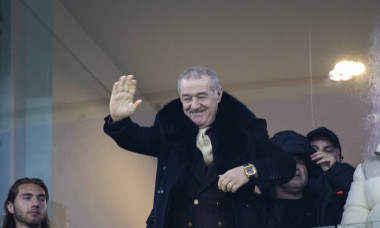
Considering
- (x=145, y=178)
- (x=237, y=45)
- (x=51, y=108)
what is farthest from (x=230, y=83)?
(x=51, y=108)

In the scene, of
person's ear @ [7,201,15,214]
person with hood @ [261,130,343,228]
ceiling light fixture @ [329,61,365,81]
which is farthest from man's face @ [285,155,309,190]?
person's ear @ [7,201,15,214]

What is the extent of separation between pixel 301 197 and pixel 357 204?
20.3 inches

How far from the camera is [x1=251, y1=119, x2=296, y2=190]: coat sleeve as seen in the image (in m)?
6.18

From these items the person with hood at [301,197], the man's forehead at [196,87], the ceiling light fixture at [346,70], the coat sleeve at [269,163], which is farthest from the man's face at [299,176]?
the ceiling light fixture at [346,70]

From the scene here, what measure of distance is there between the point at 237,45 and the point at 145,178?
4.22ft

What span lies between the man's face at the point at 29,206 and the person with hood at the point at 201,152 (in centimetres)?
123

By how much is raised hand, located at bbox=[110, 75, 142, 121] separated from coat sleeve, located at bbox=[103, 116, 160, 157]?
4 centimetres

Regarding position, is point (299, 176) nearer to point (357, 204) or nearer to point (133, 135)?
point (357, 204)

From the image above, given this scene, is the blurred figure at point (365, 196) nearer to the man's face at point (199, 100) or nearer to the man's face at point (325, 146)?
the man's face at point (325, 146)

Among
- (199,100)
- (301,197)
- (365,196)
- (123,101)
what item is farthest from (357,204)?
(123,101)

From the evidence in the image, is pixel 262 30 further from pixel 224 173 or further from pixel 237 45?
pixel 224 173

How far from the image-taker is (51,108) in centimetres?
850

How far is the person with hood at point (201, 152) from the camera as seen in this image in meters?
6.21

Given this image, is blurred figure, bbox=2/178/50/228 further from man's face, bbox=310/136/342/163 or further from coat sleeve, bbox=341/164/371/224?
coat sleeve, bbox=341/164/371/224
